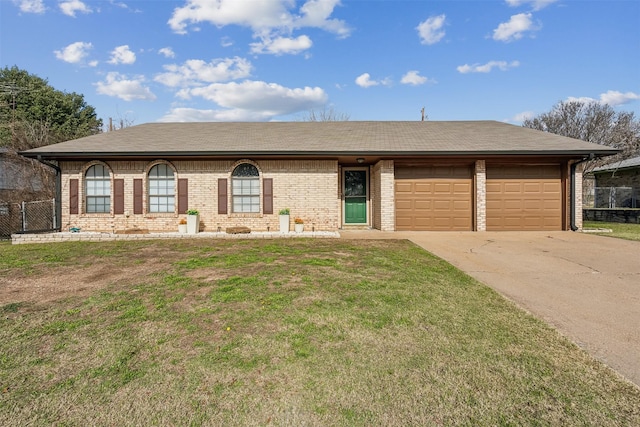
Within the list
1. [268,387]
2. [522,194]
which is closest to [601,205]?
[522,194]

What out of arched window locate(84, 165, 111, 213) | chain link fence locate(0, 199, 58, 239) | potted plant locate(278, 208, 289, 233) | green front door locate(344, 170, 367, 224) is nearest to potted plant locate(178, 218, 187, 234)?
arched window locate(84, 165, 111, 213)

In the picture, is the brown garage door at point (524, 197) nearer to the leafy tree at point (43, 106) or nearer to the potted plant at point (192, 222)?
the potted plant at point (192, 222)

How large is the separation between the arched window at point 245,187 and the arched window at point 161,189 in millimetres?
2198

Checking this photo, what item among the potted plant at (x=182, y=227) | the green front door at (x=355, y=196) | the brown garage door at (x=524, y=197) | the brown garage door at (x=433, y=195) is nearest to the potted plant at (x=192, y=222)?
the potted plant at (x=182, y=227)

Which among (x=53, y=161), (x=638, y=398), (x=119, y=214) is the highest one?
(x=53, y=161)

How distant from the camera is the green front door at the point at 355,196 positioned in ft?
41.7

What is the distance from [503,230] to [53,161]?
54.7 feet

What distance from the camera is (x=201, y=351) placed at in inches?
104

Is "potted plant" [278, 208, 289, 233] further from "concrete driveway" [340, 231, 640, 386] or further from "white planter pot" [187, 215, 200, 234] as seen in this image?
"concrete driveway" [340, 231, 640, 386]

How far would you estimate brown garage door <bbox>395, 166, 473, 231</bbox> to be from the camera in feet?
37.8

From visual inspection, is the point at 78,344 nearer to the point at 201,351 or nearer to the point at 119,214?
the point at 201,351

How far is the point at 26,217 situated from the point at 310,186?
36.4 ft

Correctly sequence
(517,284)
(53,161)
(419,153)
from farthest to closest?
(53,161), (419,153), (517,284)

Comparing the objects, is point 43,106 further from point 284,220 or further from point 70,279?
point 70,279
